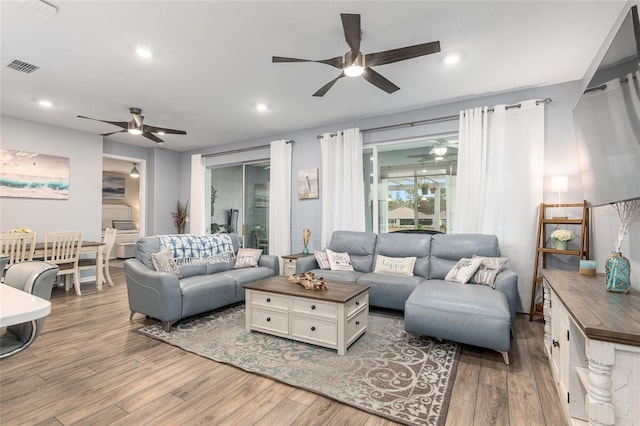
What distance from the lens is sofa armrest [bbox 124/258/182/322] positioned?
2961mm

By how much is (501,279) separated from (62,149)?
6.80 meters

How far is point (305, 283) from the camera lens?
2922 mm

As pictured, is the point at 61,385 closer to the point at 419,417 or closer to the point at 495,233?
the point at 419,417

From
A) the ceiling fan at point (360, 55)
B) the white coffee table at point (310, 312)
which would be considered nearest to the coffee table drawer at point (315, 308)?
the white coffee table at point (310, 312)

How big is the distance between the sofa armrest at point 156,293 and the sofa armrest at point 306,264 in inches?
57.2

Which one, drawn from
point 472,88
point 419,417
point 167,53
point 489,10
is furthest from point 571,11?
point 167,53

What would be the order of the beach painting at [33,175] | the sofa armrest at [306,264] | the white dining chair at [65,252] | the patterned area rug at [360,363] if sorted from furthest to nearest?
1. the beach painting at [33,175]
2. the white dining chair at [65,252]
3. the sofa armrest at [306,264]
4. the patterned area rug at [360,363]

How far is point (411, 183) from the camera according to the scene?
15.1 feet

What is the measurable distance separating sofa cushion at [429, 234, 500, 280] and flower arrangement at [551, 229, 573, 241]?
1.86 ft

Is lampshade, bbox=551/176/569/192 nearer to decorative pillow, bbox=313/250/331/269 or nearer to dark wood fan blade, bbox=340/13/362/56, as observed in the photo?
dark wood fan blade, bbox=340/13/362/56

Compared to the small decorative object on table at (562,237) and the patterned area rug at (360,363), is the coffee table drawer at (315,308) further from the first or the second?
the small decorative object on table at (562,237)

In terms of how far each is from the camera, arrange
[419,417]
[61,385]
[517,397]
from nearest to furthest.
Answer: [419,417] → [517,397] → [61,385]

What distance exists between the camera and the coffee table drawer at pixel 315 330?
257 cm

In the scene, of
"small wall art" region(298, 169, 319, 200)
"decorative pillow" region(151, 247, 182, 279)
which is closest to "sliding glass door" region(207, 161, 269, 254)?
"small wall art" region(298, 169, 319, 200)
